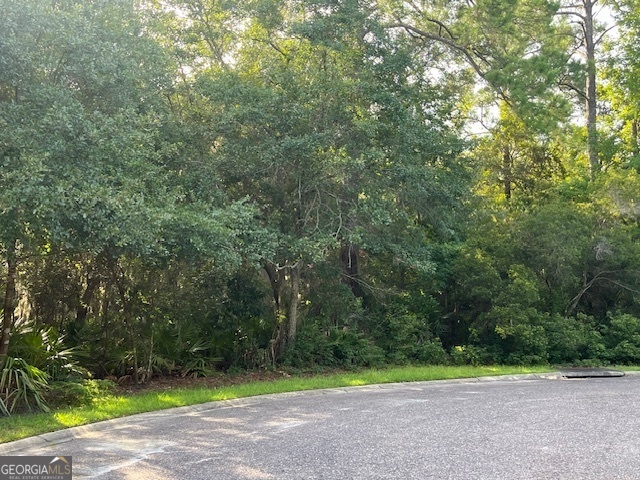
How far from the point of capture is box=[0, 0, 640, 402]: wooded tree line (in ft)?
26.7

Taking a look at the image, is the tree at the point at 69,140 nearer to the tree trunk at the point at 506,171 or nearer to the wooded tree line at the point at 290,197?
the wooded tree line at the point at 290,197

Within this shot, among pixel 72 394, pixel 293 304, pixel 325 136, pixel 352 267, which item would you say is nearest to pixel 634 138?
pixel 352 267

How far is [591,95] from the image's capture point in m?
25.1

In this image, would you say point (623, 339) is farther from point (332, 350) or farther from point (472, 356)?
point (332, 350)

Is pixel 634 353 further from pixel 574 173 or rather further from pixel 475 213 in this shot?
pixel 574 173

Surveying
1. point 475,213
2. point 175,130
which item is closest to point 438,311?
point 475,213

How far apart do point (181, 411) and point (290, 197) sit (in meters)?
5.93

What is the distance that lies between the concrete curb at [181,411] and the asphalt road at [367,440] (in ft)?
0.09

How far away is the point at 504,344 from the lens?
1825cm

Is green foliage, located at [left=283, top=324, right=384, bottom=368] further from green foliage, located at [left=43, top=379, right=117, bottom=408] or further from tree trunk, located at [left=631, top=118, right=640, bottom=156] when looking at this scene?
tree trunk, located at [left=631, top=118, right=640, bottom=156]

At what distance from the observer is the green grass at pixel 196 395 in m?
7.68

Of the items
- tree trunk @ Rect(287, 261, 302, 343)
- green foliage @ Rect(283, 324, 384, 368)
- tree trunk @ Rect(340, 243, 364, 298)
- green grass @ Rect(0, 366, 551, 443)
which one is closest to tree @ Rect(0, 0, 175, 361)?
green grass @ Rect(0, 366, 551, 443)

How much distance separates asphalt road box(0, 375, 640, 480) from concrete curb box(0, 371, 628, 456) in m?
0.03

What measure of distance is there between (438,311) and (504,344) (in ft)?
7.56
